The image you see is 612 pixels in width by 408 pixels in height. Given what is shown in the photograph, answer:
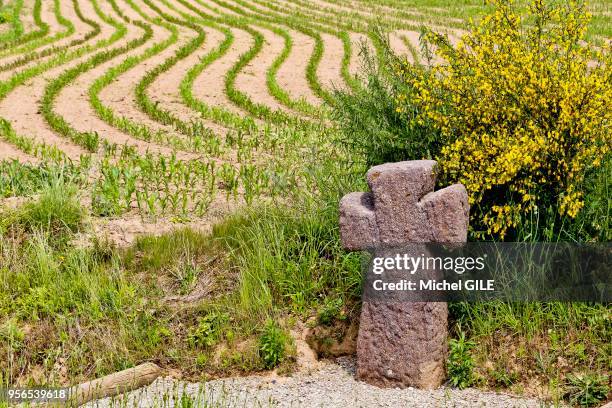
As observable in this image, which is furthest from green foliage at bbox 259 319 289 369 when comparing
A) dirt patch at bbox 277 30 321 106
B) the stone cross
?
dirt patch at bbox 277 30 321 106

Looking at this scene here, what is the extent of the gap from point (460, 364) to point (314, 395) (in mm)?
1003

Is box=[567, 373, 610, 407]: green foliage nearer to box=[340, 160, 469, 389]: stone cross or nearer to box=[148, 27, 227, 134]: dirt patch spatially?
box=[340, 160, 469, 389]: stone cross

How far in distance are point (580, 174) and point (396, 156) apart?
4.79 ft

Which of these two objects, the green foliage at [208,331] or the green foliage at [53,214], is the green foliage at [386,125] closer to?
the green foliage at [208,331]


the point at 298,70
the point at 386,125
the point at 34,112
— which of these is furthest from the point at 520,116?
the point at 298,70

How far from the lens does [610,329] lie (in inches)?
193

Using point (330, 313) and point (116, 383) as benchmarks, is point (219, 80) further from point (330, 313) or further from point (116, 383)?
point (116, 383)

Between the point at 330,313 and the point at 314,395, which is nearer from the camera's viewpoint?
the point at 314,395

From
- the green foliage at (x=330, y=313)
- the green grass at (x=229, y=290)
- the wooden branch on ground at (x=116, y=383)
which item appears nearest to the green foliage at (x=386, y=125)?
the green grass at (x=229, y=290)

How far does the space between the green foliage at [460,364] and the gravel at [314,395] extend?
0.07 metres

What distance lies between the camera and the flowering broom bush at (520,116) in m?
5.00

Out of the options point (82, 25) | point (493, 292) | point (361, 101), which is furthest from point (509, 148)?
point (82, 25)

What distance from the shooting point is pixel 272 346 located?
5.19m

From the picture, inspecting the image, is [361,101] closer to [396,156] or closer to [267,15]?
[396,156]
